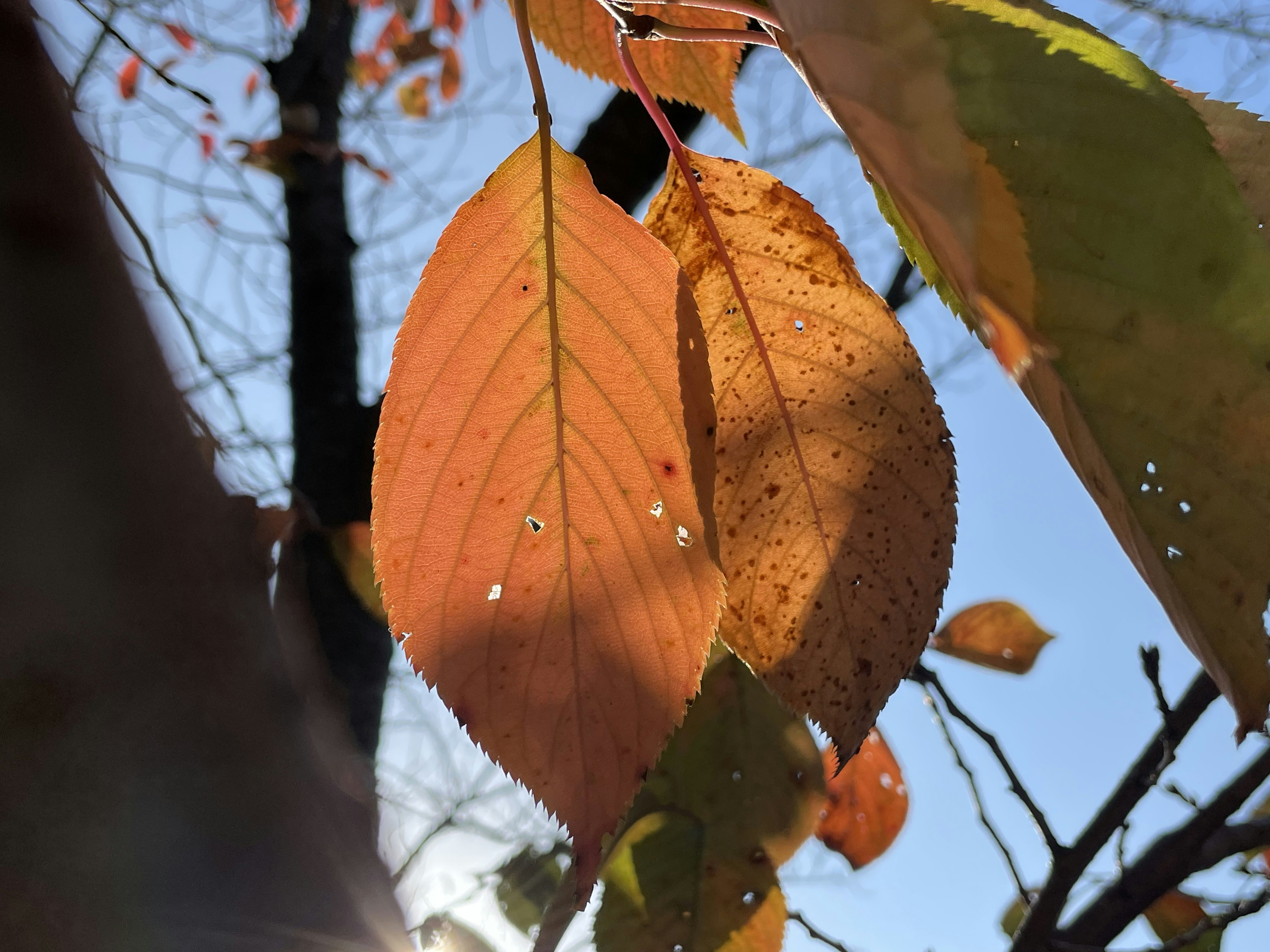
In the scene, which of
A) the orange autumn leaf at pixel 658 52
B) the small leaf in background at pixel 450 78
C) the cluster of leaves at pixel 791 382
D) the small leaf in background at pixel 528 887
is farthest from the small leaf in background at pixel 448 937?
the small leaf in background at pixel 450 78

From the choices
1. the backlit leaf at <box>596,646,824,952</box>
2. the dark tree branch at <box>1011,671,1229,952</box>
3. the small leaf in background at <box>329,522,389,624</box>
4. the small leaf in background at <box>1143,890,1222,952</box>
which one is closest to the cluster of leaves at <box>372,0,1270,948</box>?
the backlit leaf at <box>596,646,824,952</box>

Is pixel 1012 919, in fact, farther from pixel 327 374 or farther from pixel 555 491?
Result: pixel 327 374

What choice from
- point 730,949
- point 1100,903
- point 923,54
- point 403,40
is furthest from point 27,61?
point 403,40

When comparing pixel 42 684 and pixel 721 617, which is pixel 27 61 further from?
pixel 721 617

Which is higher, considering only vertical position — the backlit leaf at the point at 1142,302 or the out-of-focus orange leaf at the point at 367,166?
the out-of-focus orange leaf at the point at 367,166

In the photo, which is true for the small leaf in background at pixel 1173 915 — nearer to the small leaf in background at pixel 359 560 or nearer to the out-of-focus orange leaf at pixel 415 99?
the small leaf in background at pixel 359 560

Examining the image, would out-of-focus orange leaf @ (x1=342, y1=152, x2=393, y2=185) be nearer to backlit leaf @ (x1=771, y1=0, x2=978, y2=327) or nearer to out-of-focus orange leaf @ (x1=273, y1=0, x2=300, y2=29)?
out-of-focus orange leaf @ (x1=273, y1=0, x2=300, y2=29)
